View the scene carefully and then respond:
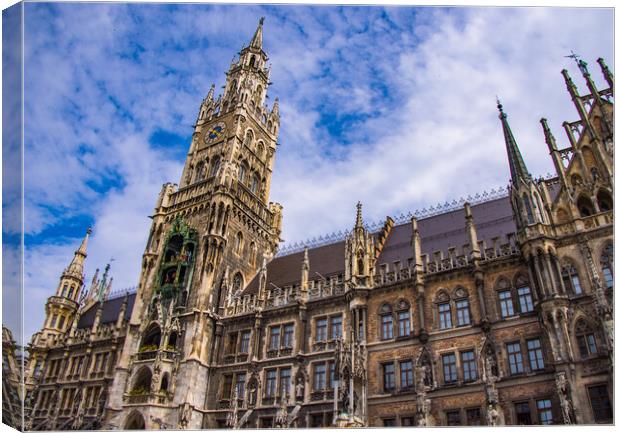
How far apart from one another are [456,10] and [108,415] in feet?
94.5

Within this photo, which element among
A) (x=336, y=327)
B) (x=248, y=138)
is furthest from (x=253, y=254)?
(x=336, y=327)

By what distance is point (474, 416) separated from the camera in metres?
22.0

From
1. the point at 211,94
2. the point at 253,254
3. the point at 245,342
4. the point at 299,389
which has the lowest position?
the point at 299,389

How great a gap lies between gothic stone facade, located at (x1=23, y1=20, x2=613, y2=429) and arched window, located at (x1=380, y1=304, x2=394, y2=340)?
0.08 metres

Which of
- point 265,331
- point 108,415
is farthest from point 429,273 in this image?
point 108,415

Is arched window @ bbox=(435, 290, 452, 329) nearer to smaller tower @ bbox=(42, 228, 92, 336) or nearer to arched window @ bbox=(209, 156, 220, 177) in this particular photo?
arched window @ bbox=(209, 156, 220, 177)

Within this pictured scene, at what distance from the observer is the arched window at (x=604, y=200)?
75.1ft

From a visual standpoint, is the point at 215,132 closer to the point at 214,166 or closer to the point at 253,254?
the point at 214,166

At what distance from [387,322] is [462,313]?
3.98m

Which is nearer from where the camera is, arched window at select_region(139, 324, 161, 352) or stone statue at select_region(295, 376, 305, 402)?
stone statue at select_region(295, 376, 305, 402)

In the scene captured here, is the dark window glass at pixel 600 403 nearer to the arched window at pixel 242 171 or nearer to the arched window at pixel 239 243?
the arched window at pixel 239 243

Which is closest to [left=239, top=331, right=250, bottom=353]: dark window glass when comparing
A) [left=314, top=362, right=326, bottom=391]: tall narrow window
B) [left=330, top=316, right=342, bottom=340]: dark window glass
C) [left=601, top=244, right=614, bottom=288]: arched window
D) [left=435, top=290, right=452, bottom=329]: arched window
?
[left=314, top=362, right=326, bottom=391]: tall narrow window

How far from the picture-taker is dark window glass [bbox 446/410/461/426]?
22156 millimetres

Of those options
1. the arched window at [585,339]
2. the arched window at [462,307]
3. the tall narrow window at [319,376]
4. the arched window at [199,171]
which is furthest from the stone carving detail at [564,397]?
the arched window at [199,171]
